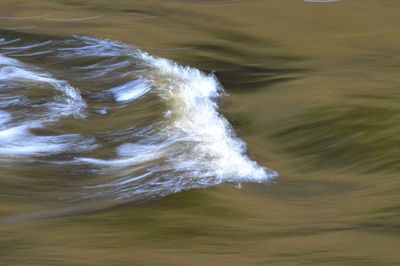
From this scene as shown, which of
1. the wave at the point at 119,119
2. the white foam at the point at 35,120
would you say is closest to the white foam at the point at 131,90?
the wave at the point at 119,119

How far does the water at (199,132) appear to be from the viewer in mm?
2732

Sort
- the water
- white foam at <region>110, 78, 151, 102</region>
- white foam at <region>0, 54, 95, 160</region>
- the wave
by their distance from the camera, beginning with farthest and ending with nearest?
white foam at <region>110, 78, 151, 102</region>
white foam at <region>0, 54, 95, 160</region>
the wave
the water

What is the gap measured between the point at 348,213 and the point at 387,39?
2.58m

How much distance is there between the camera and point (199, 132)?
3.83 meters

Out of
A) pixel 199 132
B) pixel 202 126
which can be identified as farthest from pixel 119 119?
pixel 199 132

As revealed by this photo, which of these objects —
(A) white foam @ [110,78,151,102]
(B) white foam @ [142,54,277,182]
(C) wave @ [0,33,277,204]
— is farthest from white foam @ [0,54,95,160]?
(B) white foam @ [142,54,277,182]

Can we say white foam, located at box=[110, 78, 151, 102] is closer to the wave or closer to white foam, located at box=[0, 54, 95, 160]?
the wave

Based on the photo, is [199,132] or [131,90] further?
[131,90]

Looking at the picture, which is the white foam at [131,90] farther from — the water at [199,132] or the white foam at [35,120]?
the white foam at [35,120]

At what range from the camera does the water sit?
273cm

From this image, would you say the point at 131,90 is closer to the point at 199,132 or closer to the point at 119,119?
the point at 119,119

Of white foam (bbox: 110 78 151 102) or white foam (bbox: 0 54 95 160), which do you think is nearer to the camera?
white foam (bbox: 0 54 95 160)

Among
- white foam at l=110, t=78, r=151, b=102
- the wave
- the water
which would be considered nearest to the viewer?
the water

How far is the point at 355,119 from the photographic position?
13.1ft
